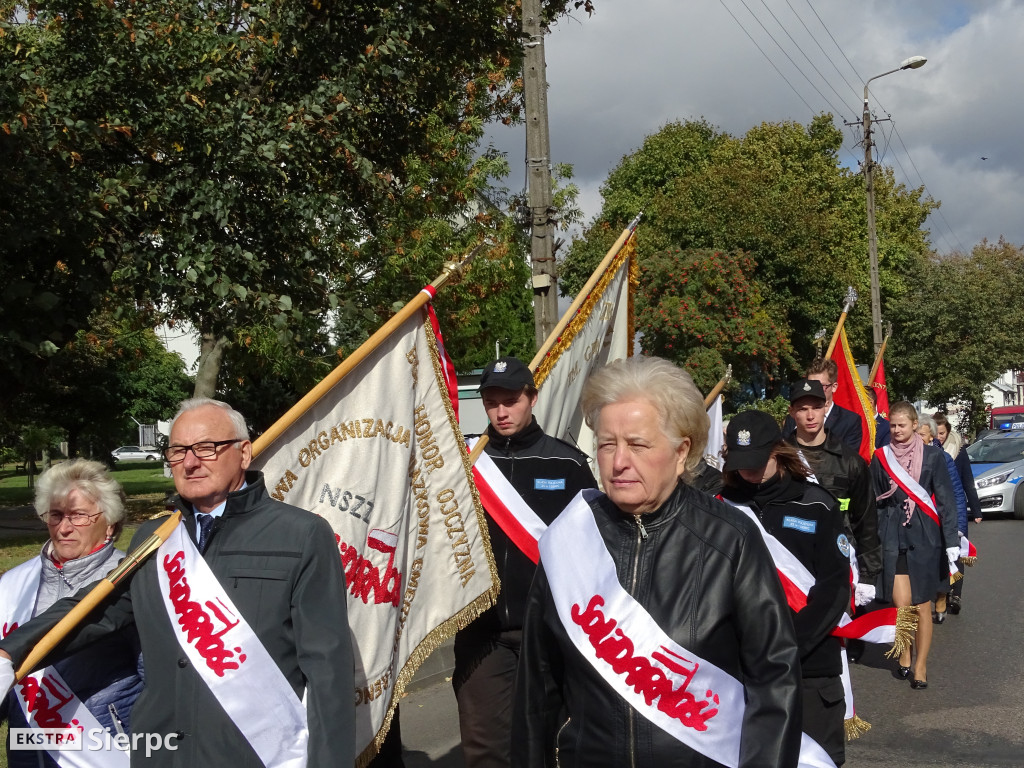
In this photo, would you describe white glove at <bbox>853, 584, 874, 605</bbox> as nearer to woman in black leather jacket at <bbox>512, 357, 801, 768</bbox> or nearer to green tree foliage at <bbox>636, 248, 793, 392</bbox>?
woman in black leather jacket at <bbox>512, 357, 801, 768</bbox>

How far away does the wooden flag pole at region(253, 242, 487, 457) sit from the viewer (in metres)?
3.38

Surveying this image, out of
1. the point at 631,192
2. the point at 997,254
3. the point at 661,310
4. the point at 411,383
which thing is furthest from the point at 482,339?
the point at 997,254

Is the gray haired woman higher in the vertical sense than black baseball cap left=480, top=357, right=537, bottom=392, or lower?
lower

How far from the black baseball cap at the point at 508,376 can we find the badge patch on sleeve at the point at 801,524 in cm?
124

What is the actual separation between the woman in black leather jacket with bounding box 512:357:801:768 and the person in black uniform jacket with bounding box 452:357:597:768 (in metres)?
1.79

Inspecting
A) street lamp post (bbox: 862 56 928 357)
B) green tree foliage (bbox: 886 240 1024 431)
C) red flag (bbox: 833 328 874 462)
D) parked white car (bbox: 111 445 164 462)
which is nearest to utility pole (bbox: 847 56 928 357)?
street lamp post (bbox: 862 56 928 357)

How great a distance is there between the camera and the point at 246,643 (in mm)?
2781

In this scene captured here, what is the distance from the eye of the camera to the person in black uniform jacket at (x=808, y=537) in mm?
4094

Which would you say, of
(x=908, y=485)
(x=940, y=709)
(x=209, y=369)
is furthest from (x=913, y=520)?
(x=209, y=369)

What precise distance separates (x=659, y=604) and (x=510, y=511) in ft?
7.22

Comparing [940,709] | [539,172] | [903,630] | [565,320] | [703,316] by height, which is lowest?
[940,709]

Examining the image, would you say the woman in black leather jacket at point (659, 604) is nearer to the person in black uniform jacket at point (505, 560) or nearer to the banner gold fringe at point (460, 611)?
the banner gold fringe at point (460, 611)

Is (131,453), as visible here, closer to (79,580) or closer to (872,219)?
(872,219)

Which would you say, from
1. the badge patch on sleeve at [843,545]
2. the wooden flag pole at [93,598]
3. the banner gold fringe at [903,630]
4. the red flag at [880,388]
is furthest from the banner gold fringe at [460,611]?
the red flag at [880,388]
